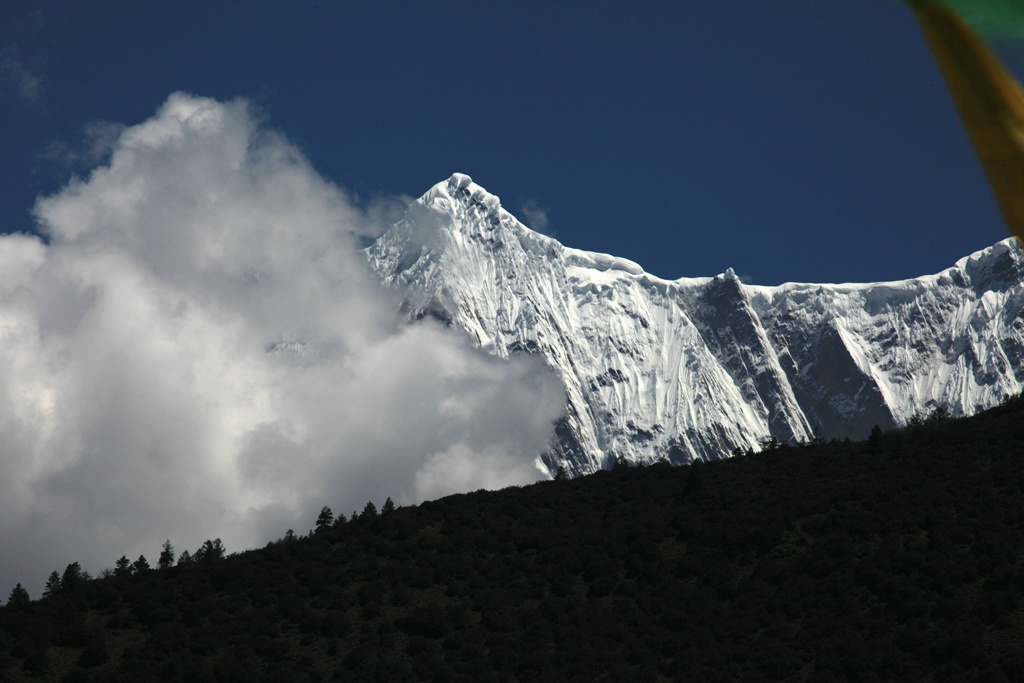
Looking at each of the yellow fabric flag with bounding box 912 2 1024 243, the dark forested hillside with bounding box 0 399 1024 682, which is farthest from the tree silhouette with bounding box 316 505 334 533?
the yellow fabric flag with bounding box 912 2 1024 243

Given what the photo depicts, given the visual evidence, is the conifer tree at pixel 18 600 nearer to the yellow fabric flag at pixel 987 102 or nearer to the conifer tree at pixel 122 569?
the conifer tree at pixel 122 569

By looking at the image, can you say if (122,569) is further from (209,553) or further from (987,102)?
(987,102)

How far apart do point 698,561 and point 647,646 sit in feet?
26.3

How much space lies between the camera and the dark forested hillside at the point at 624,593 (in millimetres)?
39219

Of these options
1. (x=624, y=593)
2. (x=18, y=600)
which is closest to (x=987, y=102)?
(x=624, y=593)

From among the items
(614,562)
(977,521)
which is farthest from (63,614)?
(977,521)

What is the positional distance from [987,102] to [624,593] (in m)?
46.3

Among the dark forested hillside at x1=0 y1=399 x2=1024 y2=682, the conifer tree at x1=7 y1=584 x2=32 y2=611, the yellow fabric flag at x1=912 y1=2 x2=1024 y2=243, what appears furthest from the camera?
the conifer tree at x1=7 y1=584 x2=32 y2=611

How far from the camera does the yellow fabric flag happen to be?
3.19 meters

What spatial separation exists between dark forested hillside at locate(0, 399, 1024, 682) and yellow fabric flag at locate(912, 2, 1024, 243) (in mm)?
33960

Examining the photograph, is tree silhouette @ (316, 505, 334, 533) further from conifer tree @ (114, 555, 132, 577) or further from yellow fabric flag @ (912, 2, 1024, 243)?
yellow fabric flag @ (912, 2, 1024, 243)

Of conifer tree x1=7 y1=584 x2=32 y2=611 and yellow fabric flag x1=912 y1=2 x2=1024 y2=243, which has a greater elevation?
conifer tree x1=7 y1=584 x2=32 y2=611

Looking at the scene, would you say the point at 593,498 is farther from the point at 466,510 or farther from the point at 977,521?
the point at 977,521

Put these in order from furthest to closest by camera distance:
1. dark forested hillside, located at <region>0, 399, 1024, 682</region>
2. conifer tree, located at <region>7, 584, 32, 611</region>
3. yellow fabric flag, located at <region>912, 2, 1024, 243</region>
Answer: conifer tree, located at <region>7, 584, 32, 611</region>
dark forested hillside, located at <region>0, 399, 1024, 682</region>
yellow fabric flag, located at <region>912, 2, 1024, 243</region>
